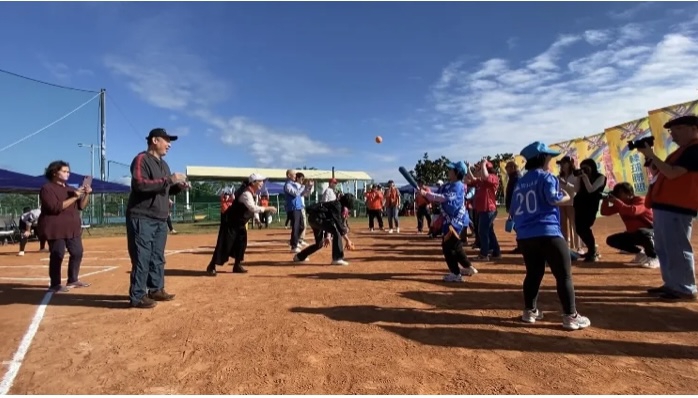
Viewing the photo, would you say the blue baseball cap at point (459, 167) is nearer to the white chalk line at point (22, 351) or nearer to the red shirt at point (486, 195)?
the red shirt at point (486, 195)

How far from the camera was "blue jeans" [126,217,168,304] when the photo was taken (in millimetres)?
5340

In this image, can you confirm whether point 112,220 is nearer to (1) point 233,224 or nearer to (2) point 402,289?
(1) point 233,224

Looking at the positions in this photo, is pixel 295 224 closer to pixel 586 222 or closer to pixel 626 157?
pixel 586 222

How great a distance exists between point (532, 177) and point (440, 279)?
2.77 meters

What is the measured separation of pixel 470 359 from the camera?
347cm

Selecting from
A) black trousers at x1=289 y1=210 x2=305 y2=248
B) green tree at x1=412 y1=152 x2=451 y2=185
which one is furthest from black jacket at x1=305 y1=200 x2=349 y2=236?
green tree at x1=412 y1=152 x2=451 y2=185

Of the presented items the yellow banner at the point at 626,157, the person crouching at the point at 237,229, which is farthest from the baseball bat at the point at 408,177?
the yellow banner at the point at 626,157

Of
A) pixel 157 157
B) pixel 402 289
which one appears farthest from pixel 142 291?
pixel 402 289

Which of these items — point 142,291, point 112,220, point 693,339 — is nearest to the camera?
point 693,339

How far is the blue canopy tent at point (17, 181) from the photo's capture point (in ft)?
55.7

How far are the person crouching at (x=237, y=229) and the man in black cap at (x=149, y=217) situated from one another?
1839mm

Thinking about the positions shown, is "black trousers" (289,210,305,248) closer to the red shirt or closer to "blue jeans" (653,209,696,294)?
the red shirt

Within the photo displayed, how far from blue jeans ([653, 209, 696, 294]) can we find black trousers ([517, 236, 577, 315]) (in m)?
1.77

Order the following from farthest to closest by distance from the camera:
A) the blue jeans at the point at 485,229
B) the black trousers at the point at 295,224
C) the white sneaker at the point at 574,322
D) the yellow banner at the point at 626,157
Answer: the yellow banner at the point at 626,157, the black trousers at the point at 295,224, the blue jeans at the point at 485,229, the white sneaker at the point at 574,322
